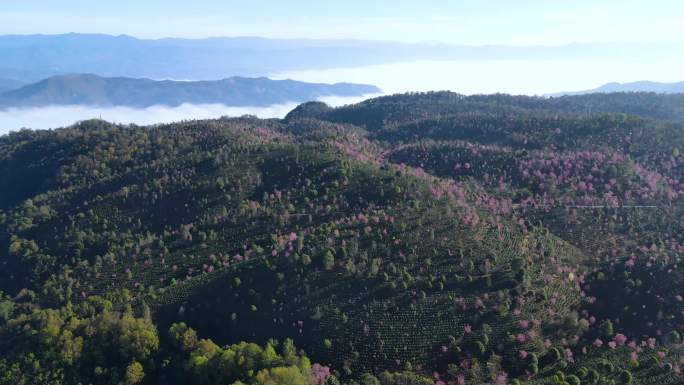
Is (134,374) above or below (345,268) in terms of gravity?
below

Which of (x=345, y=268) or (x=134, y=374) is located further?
(x=345, y=268)

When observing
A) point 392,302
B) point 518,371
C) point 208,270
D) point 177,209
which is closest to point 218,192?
point 177,209

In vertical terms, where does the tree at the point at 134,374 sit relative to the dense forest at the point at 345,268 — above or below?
below

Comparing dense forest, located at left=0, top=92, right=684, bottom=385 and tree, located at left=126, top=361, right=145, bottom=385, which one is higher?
dense forest, located at left=0, top=92, right=684, bottom=385

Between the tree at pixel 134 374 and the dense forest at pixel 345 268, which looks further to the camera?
the dense forest at pixel 345 268

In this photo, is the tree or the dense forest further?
the dense forest

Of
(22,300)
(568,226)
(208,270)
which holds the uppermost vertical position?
(568,226)

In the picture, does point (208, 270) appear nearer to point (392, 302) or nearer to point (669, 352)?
point (392, 302)

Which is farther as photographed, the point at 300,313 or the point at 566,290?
the point at 566,290
